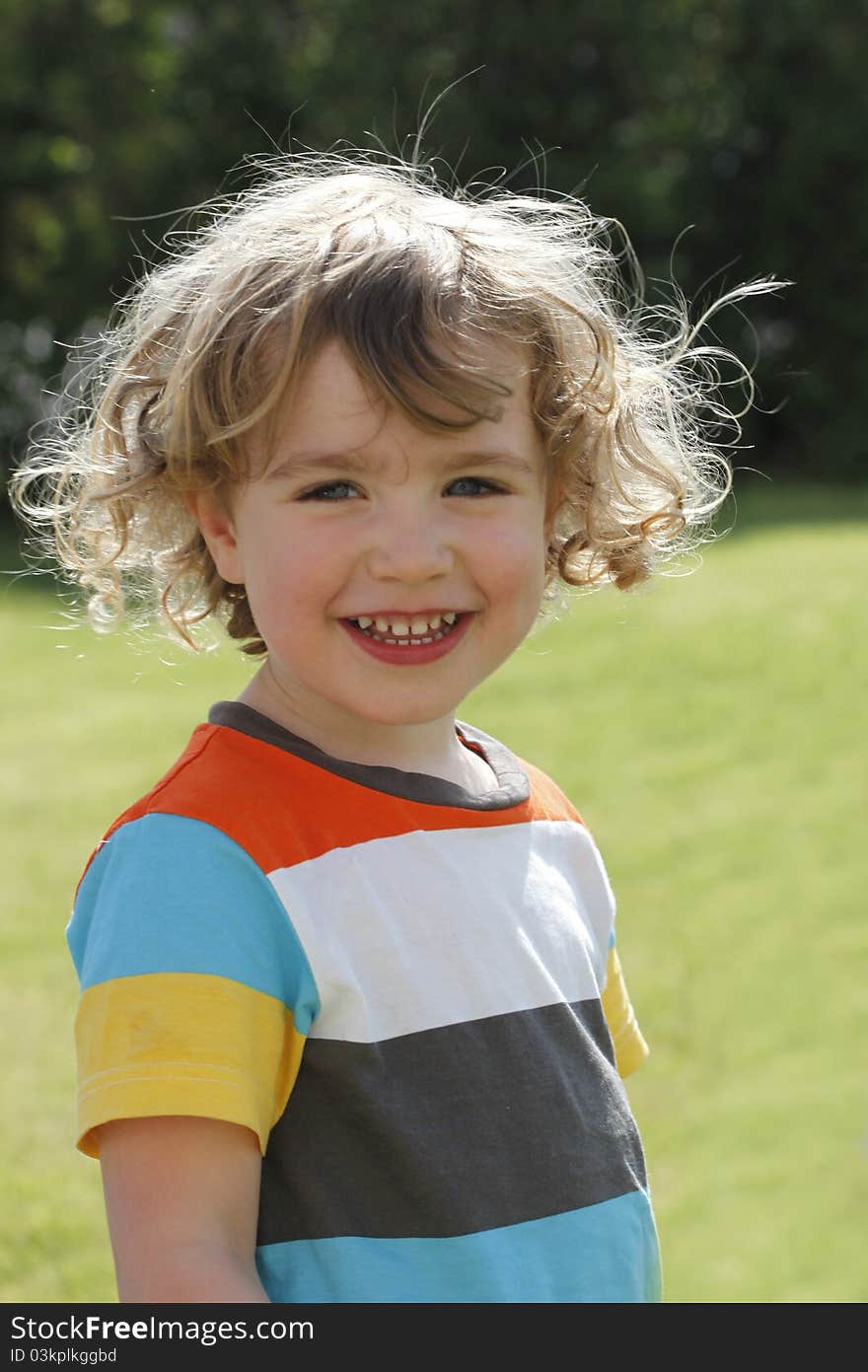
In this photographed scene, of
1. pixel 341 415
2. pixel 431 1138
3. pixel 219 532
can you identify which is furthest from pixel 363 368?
pixel 431 1138

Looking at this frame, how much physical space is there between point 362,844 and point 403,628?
20 cm

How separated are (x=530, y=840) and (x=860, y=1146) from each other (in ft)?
7.92

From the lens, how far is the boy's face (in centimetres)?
144

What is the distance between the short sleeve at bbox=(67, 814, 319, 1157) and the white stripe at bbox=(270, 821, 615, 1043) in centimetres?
3

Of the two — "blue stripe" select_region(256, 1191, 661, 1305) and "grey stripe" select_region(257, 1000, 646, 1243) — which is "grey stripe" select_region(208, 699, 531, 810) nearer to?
"grey stripe" select_region(257, 1000, 646, 1243)

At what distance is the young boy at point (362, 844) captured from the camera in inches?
50.4

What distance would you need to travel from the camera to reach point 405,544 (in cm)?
144

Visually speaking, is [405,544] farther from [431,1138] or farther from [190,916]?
[431,1138]

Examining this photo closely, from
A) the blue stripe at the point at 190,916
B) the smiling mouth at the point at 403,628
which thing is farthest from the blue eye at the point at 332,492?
the blue stripe at the point at 190,916

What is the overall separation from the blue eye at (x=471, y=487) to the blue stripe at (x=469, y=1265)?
25.8 inches

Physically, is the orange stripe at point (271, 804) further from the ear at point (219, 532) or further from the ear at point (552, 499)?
the ear at point (552, 499)

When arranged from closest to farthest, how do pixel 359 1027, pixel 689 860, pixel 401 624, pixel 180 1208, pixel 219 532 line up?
1. pixel 180 1208
2. pixel 359 1027
3. pixel 401 624
4. pixel 219 532
5. pixel 689 860

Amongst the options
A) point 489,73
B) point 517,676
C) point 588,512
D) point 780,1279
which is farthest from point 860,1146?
point 489,73
